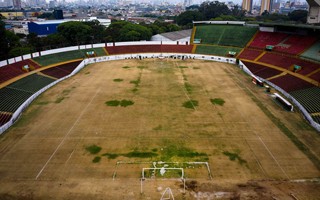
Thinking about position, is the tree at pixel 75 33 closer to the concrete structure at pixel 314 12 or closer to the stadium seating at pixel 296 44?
the stadium seating at pixel 296 44

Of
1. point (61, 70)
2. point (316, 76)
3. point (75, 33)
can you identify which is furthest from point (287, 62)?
point (75, 33)

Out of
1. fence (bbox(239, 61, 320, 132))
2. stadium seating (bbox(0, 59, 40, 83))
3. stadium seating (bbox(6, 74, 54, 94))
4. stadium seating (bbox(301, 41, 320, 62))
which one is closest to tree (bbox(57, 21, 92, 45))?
stadium seating (bbox(0, 59, 40, 83))

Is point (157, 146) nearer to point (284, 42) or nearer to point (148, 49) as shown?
point (148, 49)

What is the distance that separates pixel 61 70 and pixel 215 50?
42.6 metres

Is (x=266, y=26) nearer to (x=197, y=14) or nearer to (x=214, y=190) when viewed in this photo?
(x=214, y=190)

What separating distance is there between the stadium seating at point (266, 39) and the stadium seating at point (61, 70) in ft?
160

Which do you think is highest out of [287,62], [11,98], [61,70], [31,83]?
[287,62]

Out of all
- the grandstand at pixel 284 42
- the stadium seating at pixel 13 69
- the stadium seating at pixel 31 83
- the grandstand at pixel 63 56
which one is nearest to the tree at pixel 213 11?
the grandstand at pixel 284 42

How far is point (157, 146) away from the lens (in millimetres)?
27781

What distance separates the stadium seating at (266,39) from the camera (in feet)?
224

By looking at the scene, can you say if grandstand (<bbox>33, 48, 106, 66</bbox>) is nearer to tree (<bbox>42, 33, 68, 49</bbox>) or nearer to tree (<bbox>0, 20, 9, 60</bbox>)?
tree (<bbox>0, 20, 9, 60</bbox>)

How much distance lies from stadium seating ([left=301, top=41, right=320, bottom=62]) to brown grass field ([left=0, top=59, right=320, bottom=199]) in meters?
18.7

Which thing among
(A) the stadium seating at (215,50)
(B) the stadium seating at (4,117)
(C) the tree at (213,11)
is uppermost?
(C) the tree at (213,11)

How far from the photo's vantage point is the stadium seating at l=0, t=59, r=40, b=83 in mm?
48306
